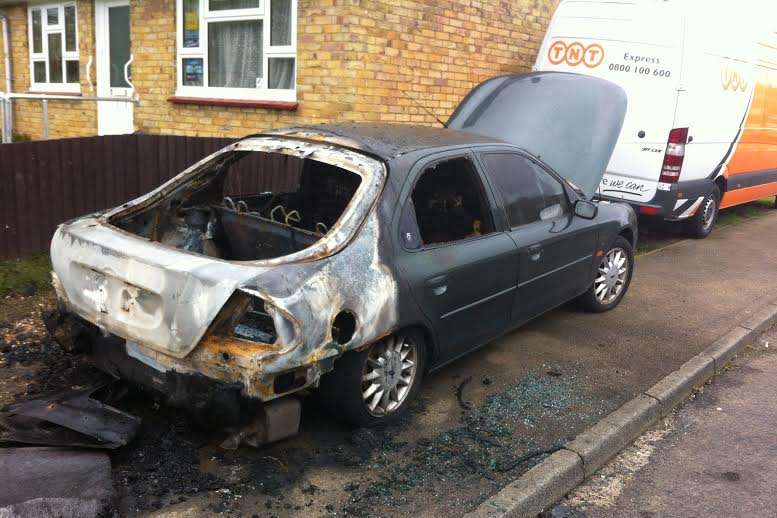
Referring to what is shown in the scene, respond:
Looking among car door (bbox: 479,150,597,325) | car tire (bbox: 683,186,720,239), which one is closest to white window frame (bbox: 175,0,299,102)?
car door (bbox: 479,150,597,325)

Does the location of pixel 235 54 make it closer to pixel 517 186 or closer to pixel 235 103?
pixel 235 103

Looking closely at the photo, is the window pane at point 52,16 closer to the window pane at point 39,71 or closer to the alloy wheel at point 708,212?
the window pane at point 39,71

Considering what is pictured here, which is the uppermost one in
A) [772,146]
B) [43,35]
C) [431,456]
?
[43,35]

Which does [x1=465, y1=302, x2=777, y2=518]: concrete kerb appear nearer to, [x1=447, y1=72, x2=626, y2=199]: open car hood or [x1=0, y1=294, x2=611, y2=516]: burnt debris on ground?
[x1=0, y1=294, x2=611, y2=516]: burnt debris on ground

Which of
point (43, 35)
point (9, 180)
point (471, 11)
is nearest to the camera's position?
point (9, 180)

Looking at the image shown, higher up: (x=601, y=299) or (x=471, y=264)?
(x=471, y=264)

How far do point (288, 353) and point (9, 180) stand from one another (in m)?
4.11

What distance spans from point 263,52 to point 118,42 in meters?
3.75

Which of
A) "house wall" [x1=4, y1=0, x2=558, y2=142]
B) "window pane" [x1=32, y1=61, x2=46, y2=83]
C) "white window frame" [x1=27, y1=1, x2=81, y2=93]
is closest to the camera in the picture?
"house wall" [x1=4, y1=0, x2=558, y2=142]

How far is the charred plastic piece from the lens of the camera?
3281 millimetres

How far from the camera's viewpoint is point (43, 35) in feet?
39.6

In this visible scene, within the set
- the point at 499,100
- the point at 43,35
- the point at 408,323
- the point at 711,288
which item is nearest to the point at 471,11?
the point at 499,100

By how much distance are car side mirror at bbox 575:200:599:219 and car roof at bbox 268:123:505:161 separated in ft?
2.95

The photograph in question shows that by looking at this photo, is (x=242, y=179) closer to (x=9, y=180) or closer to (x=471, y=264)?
(x=9, y=180)
